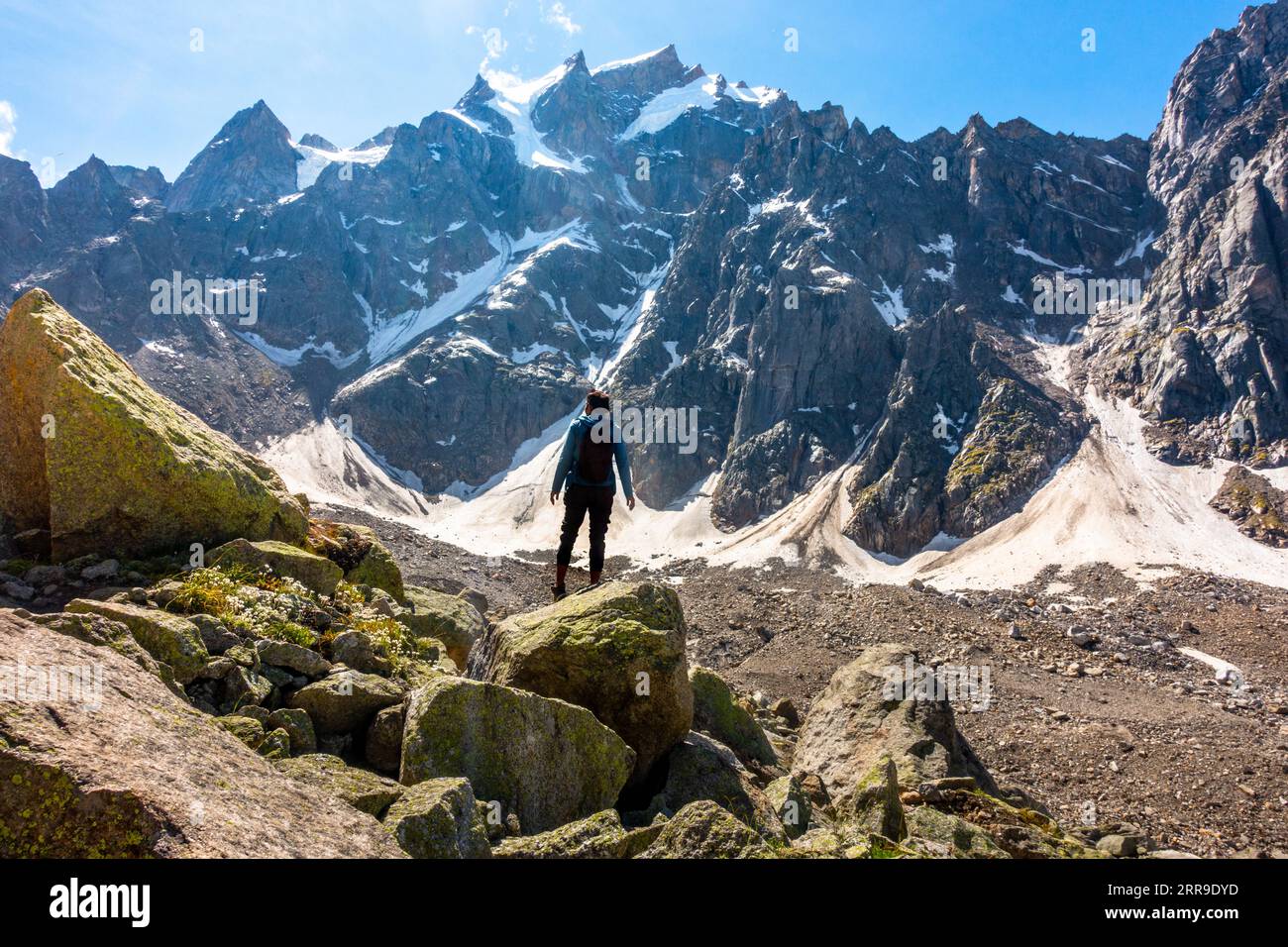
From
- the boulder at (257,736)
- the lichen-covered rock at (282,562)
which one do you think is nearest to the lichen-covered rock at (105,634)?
the boulder at (257,736)

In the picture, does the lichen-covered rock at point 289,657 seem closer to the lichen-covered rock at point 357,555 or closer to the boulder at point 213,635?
the boulder at point 213,635

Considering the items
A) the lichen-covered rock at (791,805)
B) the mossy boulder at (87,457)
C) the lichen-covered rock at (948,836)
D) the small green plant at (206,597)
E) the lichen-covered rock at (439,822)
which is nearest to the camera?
the lichen-covered rock at (439,822)

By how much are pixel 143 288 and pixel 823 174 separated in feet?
563

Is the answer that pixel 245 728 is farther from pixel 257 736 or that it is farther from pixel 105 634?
pixel 105 634

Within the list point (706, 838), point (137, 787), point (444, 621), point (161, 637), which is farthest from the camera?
point (444, 621)

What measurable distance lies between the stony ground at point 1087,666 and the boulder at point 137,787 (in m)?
19.7

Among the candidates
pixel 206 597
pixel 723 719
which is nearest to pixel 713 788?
pixel 723 719

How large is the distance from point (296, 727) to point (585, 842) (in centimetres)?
305

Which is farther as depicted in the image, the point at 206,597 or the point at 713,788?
the point at 713,788

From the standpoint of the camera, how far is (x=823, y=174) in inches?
6417

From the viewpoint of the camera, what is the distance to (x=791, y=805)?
31.1 feet

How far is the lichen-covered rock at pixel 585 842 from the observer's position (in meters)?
5.39

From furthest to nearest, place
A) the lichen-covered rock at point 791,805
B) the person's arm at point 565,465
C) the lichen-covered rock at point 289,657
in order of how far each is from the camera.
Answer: the person's arm at point 565,465
the lichen-covered rock at point 791,805
the lichen-covered rock at point 289,657
